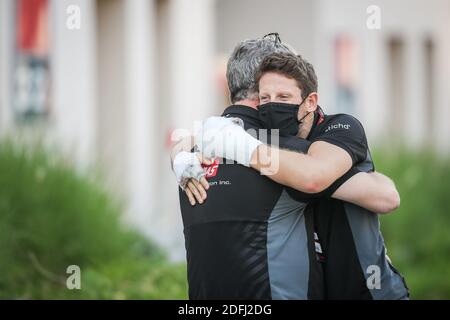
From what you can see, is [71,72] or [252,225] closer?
[252,225]

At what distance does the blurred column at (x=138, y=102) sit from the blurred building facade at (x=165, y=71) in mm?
18

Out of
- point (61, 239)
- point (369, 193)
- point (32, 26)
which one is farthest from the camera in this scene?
point (32, 26)

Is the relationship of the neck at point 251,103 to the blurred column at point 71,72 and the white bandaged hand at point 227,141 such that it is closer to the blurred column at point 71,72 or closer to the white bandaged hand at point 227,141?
the white bandaged hand at point 227,141

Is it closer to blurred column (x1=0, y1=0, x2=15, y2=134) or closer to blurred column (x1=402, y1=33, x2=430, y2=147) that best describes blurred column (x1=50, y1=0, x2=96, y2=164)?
blurred column (x1=0, y1=0, x2=15, y2=134)

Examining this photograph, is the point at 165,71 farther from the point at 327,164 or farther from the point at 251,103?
the point at 327,164

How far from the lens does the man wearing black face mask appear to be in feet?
12.4

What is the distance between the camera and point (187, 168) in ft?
13.0

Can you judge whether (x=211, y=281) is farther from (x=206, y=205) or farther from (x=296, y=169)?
(x=296, y=169)

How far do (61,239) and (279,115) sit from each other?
400 cm

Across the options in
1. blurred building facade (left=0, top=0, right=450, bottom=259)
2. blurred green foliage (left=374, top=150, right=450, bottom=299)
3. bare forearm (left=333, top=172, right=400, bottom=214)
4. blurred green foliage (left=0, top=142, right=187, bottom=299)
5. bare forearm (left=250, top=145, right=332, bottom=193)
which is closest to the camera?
bare forearm (left=250, top=145, right=332, bottom=193)

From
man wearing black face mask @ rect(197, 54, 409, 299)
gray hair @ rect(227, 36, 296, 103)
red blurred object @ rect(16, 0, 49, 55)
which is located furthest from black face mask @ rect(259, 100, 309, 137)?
red blurred object @ rect(16, 0, 49, 55)

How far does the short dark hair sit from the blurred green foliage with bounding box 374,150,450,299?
20.9 feet

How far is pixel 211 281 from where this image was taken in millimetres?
3893

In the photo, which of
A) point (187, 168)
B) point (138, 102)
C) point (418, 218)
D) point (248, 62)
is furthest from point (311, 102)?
point (138, 102)
